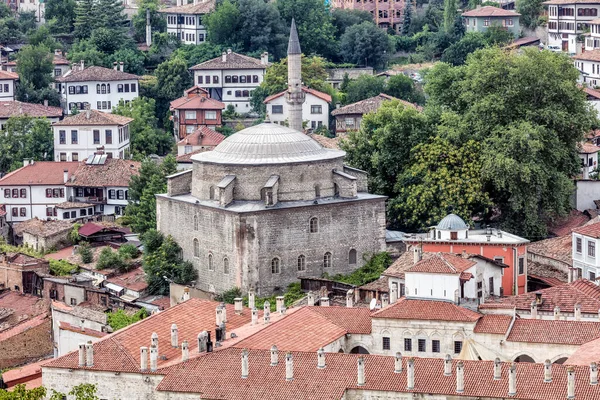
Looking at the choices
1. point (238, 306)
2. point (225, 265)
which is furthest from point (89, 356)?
point (225, 265)

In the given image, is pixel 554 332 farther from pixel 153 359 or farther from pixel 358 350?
pixel 153 359

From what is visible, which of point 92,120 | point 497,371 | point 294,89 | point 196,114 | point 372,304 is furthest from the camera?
point 196,114

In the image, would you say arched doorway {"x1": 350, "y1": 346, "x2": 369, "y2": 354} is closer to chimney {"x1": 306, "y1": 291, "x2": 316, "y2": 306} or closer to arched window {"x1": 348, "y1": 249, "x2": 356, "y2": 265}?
chimney {"x1": 306, "y1": 291, "x2": 316, "y2": 306}

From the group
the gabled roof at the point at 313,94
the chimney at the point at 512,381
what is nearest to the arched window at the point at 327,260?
the chimney at the point at 512,381

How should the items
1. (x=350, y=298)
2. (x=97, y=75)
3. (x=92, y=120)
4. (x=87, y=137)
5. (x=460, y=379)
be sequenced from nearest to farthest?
(x=460, y=379), (x=350, y=298), (x=87, y=137), (x=92, y=120), (x=97, y=75)

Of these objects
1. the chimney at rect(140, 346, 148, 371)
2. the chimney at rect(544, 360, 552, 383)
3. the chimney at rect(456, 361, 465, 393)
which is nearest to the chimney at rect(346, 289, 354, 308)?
the chimney at rect(140, 346, 148, 371)

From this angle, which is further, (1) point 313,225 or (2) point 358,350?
(1) point 313,225

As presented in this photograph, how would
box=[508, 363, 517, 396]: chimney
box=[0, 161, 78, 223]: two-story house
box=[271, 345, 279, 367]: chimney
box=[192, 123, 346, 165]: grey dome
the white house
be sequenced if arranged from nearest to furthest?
box=[508, 363, 517, 396]: chimney
box=[271, 345, 279, 367]: chimney
box=[192, 123, 346, 165]: grey dome
box=[0, 161, 78, 223]: two-story house
the white house
